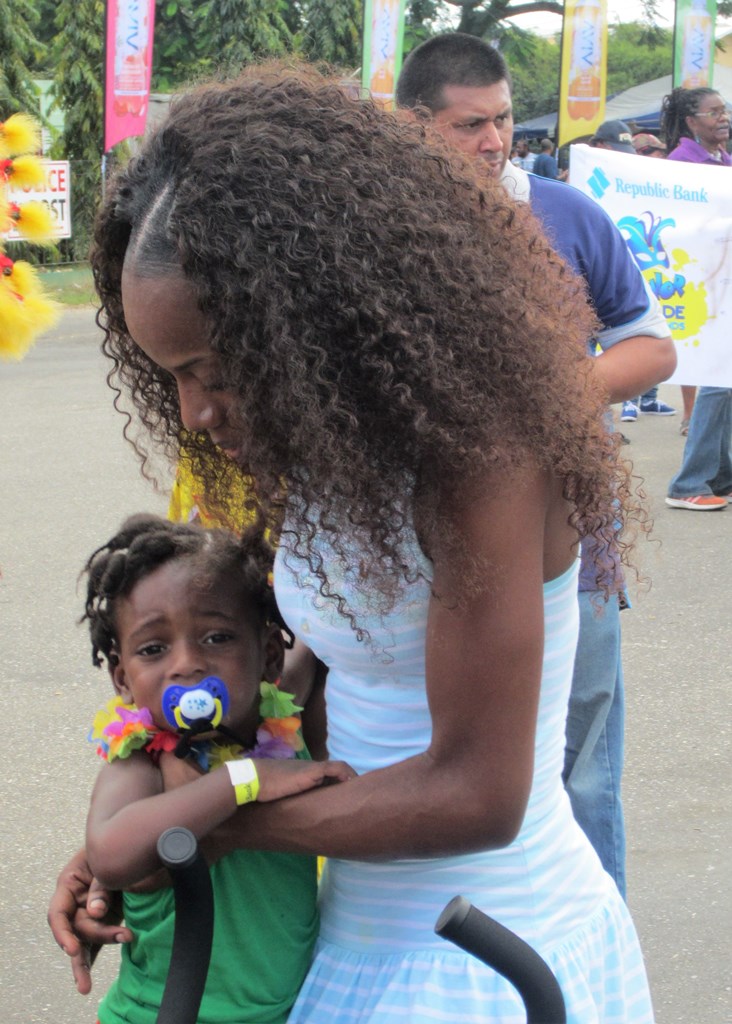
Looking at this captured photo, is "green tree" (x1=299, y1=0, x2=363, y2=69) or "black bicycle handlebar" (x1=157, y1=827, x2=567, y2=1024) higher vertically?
"green tree" (x1=299, y1=0, x2=363, y2=69)

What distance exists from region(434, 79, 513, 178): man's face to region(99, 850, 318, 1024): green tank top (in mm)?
1938

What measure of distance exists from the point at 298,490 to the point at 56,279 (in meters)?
16.4

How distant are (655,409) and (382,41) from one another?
9.18m

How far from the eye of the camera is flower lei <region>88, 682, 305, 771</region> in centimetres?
163

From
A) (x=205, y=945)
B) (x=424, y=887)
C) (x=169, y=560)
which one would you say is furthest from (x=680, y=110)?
(x=205, y=945)

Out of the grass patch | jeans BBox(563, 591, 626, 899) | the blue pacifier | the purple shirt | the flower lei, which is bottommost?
the grass patch

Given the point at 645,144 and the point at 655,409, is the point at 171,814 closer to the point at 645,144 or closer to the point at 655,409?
the point at 655,409

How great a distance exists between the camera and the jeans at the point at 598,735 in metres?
2.66

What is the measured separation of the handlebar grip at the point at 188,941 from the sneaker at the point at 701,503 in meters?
6.01

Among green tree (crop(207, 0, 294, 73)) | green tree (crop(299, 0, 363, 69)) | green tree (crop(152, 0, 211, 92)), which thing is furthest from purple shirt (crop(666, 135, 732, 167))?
green tree (crop(152, 0, 211, 92))

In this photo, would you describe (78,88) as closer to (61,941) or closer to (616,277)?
(616,277)

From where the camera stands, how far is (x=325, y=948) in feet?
5.18

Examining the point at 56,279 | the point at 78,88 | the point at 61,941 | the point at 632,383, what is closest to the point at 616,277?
the point at 632,383

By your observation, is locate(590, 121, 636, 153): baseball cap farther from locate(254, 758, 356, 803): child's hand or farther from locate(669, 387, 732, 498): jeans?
locate(254, 758, 356, 803): child's hand
